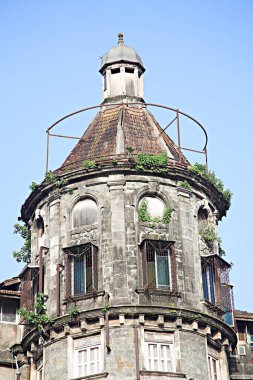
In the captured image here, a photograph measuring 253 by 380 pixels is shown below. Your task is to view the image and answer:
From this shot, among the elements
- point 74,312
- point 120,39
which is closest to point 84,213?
point 74,312

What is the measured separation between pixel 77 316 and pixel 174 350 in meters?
4.03

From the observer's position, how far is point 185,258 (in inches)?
1583

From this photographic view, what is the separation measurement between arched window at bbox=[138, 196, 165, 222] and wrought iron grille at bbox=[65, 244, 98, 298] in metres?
2.49

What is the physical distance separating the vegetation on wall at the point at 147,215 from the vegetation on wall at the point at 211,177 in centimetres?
245

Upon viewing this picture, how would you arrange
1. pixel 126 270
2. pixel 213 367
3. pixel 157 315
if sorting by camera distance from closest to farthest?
pixel 157 315 < pixel 126 270 < pixel 213 367

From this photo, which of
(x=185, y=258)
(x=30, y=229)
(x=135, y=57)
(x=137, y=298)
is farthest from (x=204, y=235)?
(x=135, y=57)

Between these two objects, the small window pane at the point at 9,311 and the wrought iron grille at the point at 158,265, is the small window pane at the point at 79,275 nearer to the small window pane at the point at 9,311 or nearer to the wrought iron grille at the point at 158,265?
the wrought iron grille at the point at 158,265

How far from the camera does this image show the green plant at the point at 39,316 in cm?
3938

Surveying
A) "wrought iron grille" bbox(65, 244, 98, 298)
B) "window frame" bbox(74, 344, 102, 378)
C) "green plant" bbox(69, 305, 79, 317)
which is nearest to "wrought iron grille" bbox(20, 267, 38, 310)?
"wrought iron grille" bbox(65, 244, 98, 298)

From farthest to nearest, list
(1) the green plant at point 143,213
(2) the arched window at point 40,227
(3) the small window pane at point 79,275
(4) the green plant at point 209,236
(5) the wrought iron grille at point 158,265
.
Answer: (2) the arched window at point 40,227 < (4) the green plant at point 209,236 < (1) the green plant at point 143,213 < (3) the small window pane at point 79,275 < (5) the wrought iron grille at point 158,265

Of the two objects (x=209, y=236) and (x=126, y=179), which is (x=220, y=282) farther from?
(x=126, y=179)

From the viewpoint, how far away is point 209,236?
138 feet

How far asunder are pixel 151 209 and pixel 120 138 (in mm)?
4161

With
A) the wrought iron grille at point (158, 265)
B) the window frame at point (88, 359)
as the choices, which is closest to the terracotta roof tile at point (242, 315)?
the wrought iron grille at point (158, 265)
